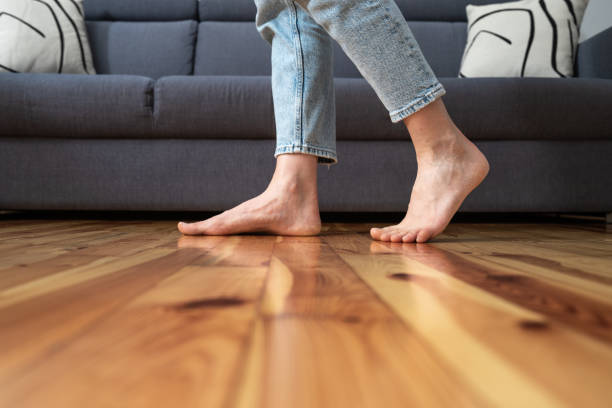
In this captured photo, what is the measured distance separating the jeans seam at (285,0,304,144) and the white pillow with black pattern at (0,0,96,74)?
1243 mm

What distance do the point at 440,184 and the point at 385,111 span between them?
530 millimetres

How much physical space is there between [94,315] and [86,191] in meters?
1.14

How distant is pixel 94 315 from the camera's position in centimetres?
30

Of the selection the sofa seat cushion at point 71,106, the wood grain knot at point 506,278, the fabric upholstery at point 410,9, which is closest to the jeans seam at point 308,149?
the wood grain knot at point 506,278

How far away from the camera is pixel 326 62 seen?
93cm

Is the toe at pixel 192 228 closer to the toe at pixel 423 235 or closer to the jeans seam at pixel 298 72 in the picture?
the jeans seam at pixel 298 72

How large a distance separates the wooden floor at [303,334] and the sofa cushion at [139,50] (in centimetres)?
171

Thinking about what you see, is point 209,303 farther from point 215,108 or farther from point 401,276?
point 215,108

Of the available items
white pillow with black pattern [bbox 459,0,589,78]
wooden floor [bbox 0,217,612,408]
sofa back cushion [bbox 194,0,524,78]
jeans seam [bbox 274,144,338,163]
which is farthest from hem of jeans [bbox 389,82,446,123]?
sofa back cushion [bbox 194,0,524,78]

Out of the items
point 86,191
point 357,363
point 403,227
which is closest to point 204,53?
point 86,191

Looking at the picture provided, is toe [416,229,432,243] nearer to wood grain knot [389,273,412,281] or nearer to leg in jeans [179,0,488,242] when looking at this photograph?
leg in jeans [179,0,488,242]

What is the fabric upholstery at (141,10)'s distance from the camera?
216 cm

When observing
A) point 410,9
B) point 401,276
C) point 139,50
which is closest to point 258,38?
point 139,50

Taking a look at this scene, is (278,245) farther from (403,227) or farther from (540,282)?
(540,282)
